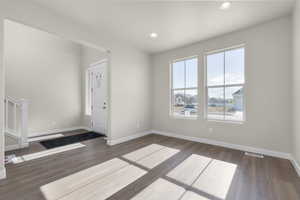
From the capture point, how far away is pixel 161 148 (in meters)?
3.28

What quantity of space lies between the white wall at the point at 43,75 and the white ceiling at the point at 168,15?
2.89m

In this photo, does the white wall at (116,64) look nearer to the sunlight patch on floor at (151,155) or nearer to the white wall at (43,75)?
the sunlight patch on floor at (151,155)

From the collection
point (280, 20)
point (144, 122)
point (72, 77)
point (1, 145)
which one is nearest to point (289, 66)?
point (280, 20)

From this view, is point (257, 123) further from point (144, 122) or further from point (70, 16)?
point (70, 16)

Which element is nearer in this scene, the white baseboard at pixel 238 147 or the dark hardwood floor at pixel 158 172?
the dark hardwood floor at pixel 158 172

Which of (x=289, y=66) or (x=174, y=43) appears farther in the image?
(x=174, y=43)

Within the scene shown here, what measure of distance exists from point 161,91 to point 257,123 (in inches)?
A: 107

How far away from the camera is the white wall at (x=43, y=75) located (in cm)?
407

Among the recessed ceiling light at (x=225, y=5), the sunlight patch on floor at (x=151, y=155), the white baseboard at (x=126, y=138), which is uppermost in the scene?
the recessed ceiling light at (x=225, y=5)

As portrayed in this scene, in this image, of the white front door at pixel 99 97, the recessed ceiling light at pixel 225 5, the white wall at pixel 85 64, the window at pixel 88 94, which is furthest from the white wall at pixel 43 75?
the recessed ceiling light at pixel 225 5

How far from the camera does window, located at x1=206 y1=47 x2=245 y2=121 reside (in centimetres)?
316

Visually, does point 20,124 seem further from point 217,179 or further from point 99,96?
point 217,179

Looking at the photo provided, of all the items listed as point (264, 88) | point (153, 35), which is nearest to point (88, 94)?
point (153, 35)

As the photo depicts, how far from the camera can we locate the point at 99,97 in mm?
4879
